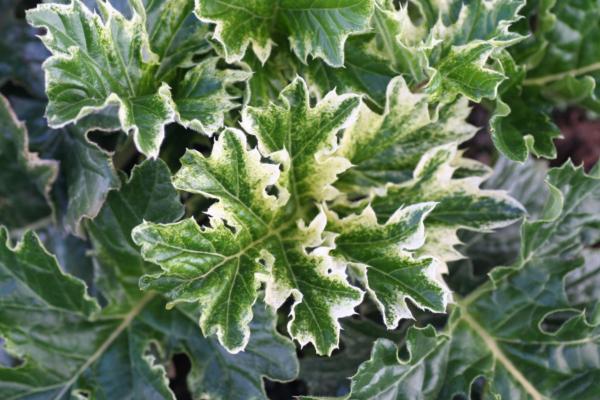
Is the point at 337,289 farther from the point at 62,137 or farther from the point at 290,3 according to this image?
the point at 62,137

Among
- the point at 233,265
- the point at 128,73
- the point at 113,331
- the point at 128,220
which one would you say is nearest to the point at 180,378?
the point at 113,331

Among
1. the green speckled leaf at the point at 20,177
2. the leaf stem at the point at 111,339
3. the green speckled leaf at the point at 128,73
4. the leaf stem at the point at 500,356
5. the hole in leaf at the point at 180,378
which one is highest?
the green speckled leaf at the point at 128,73

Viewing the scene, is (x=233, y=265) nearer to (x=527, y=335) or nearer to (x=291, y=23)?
(x=291, y=23)

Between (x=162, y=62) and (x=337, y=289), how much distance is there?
417mm

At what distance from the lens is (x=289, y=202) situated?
1188 millimetres

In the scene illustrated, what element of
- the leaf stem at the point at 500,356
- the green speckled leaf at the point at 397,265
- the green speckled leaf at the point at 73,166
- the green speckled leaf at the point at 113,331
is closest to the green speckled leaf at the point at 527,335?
the leaf stem at the point at 500,356

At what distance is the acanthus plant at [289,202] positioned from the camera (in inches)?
41.1

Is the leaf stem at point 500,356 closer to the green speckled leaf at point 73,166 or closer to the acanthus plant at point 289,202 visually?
the acanthus plant at point 289,202

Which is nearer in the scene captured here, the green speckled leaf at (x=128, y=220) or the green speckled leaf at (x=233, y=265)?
the green speckled leaf at (x=233, y=265)

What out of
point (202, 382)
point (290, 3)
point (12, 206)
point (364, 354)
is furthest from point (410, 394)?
point (12, 206)

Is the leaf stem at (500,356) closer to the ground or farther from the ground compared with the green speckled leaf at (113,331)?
closer to the ground

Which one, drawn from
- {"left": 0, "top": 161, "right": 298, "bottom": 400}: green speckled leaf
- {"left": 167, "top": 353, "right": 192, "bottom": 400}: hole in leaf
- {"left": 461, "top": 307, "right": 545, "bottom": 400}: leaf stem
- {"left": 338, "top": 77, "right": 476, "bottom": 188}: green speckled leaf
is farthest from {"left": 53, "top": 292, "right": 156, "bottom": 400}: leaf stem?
{"left": 461, "top": 307, "right": 545, "bottom": 400}: leaf stem

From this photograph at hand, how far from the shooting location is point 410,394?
1174 mm

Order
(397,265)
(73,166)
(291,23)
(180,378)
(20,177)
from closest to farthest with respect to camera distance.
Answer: (397,265)
(291,23)
(73,166)
(20,177)
(180,378)
